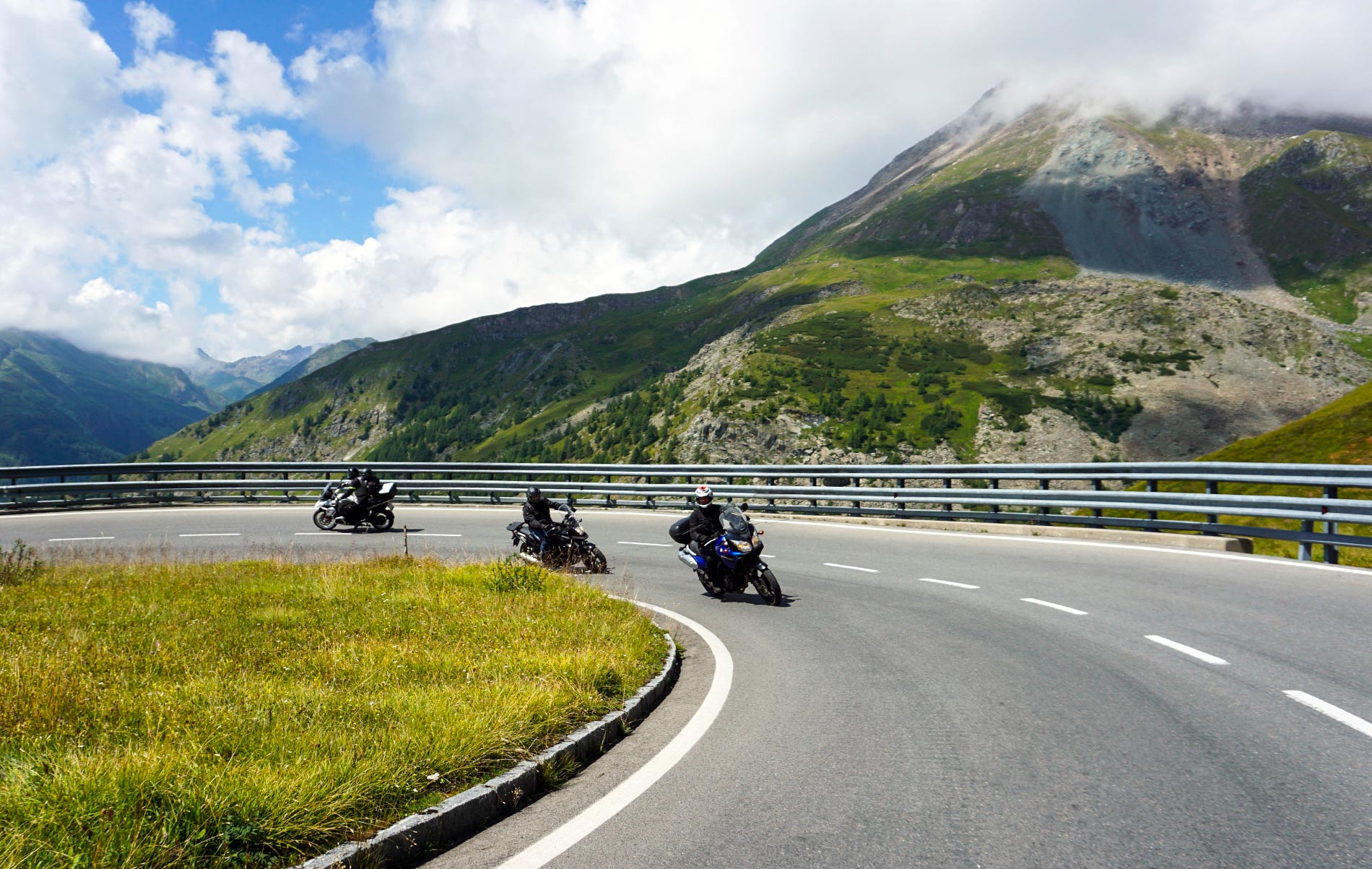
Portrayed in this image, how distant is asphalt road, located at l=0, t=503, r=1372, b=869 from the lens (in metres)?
3.50

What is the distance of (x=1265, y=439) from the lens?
4341 centimetres

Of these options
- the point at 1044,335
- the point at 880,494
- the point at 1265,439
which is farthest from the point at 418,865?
the point at 1044,335

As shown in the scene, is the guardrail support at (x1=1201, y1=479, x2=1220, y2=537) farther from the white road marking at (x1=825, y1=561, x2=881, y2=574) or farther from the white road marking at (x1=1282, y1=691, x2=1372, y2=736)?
Result: the white road marking at (x1=1282, y1=691, x2=1372, y2=736)

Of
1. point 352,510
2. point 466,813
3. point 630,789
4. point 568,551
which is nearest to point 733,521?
point 568,551

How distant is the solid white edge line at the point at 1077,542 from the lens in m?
10.6

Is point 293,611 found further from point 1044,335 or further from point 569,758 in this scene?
point 1044,335

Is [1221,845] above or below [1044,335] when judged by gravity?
below

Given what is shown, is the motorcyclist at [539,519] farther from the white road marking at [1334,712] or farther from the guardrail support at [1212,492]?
the guardrail support at [1212,492]

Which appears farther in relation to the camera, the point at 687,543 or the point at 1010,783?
the point at 687,543

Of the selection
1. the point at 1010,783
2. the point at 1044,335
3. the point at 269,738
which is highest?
the point at 1044,335

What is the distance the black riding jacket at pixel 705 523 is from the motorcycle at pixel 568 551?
2.11m

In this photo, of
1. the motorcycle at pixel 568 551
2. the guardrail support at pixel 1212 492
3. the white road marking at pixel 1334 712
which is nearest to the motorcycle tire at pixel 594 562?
the motorcycle at pixel 568 551

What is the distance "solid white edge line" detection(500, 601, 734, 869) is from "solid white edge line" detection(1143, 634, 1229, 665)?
381 centimetres

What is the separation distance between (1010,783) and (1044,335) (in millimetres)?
125695
